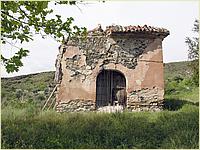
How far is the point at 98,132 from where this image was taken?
9883 millimetres

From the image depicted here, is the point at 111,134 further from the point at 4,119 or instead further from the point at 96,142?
the point at 4,119

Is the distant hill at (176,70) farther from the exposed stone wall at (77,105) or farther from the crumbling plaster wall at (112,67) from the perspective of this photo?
the exposed stone wall at (77,105)

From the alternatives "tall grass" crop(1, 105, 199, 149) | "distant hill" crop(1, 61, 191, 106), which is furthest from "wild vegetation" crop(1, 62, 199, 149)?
"distant hill" crop(1, 61, 191, 106)

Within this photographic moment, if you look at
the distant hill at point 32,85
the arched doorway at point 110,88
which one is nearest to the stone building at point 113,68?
the arched doorway at point 110,88

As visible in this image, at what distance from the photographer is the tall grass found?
9.00 metres

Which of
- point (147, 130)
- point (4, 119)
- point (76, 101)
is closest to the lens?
point (147, 130)

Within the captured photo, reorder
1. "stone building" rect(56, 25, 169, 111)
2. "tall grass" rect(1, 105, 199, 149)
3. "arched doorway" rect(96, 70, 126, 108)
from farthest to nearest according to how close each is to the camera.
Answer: "arched doorway" rect(96, 70, 126, 108), "stone building" rect(56, 25, 169, 111), "tall grass" rect(1, 105, 199, 149)

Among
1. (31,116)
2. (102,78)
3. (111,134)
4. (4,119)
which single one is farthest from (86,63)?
(111,134)

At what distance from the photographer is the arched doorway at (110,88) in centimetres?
1586

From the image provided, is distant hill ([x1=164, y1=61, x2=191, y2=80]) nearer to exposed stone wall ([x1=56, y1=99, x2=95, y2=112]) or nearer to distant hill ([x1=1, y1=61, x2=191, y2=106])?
distant hill ([x1=1, y1=61, x2=191, y2=106])

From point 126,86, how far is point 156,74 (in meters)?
1.36

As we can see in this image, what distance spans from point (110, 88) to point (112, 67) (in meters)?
1.02

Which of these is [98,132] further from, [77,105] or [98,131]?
[77,105]

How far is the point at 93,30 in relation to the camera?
1593 centimetres
